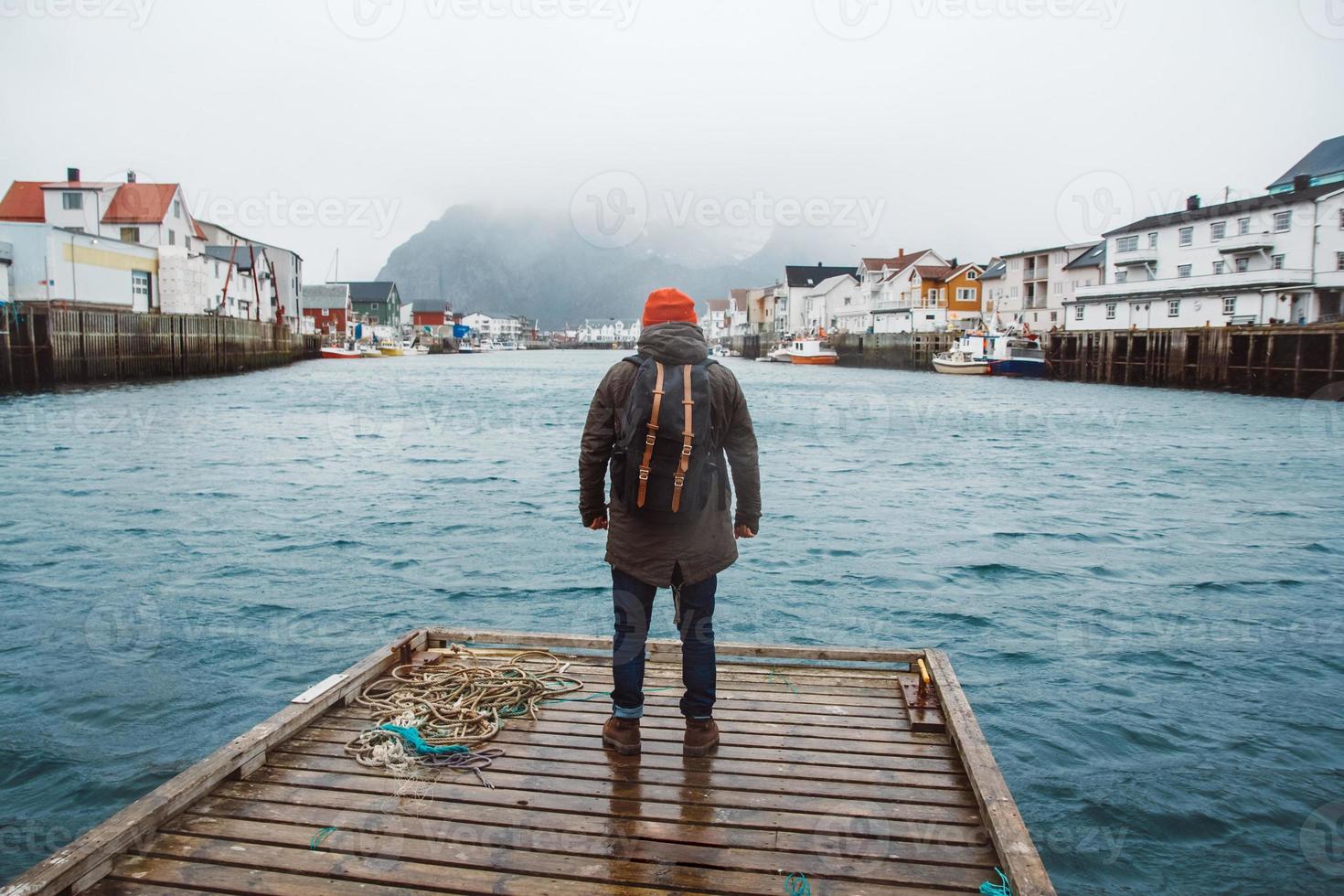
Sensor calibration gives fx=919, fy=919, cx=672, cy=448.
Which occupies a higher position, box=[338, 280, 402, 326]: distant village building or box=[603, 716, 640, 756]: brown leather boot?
box=[338, 280, 402, 326]: distant village building

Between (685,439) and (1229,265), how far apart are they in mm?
63999

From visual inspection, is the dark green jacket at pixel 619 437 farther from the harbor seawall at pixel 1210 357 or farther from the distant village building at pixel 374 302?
the distant village building at pixel 374 302

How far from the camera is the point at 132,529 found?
16125mm

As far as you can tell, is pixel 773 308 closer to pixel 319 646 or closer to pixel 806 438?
pixel 806 438

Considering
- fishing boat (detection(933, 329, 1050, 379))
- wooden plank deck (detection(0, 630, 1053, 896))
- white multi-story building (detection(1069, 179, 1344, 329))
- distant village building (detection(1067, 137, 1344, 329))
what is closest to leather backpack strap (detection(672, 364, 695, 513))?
wooden plank deck (detection(0, 630, 1053, 896))

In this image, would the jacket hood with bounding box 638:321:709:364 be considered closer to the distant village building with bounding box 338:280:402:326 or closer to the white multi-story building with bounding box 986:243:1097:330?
the white multi-story building with bounding box 986:243:1097:330

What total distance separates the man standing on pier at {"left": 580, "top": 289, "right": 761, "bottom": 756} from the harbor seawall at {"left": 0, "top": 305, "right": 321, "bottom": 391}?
4632 cm

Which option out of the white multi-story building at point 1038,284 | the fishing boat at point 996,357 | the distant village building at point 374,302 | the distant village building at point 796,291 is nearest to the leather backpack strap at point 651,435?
the fishing boat at point 996,357

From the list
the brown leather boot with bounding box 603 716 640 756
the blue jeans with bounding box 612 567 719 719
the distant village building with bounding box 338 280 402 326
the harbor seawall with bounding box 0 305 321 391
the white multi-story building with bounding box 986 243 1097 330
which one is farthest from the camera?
the distant village building with bounding box 338 280 402 326

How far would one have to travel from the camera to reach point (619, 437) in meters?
4.90

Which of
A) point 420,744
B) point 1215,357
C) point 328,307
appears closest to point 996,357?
point 1215,357

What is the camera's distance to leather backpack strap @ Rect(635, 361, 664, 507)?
462 centimetres

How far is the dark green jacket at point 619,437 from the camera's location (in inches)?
189

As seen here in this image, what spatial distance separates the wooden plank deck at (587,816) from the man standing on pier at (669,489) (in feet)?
1.53
